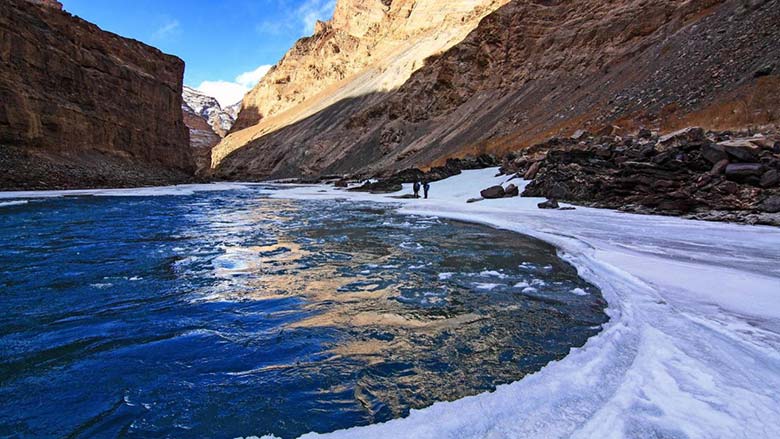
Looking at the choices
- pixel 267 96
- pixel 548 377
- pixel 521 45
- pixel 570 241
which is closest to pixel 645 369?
pixel 548 377

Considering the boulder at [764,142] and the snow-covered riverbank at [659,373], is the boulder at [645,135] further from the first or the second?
the snow-covered riverbank at [659,373]

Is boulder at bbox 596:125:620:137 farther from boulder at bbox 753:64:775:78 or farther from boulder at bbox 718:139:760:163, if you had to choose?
boulder at bbox 718:139:760:163

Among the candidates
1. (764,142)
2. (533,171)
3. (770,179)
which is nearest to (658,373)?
(770,179)

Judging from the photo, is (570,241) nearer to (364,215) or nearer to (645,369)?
(645,369)

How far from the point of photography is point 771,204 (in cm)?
939

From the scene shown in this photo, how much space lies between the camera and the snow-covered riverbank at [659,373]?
214 cm

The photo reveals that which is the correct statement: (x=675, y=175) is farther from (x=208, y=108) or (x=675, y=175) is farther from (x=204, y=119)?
(x=208, y=108)

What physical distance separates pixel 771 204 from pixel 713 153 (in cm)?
257

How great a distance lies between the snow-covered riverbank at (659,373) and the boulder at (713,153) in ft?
22.6

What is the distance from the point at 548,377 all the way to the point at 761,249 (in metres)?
6.22

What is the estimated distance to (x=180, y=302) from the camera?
4.70 meters

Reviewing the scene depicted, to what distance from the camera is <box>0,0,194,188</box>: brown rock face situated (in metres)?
27.4

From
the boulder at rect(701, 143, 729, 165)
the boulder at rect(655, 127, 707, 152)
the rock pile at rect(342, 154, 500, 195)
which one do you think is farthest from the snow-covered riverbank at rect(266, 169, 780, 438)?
the rock pile at rect(342, 154, 500, 195)

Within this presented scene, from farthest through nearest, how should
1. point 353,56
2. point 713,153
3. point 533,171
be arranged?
point 353,56
point 533,171
point 713,153
